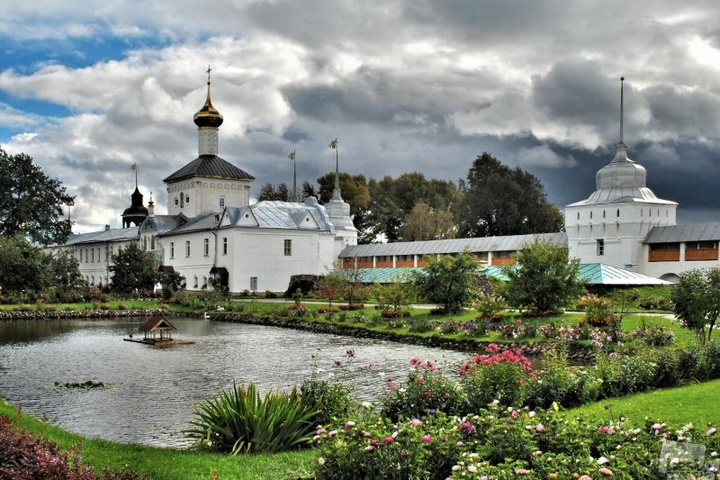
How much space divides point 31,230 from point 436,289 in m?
34.9

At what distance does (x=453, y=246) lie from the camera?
49.1 m

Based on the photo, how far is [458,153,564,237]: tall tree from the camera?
6169 centimetres

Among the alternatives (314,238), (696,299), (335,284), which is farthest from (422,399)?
(314,238)

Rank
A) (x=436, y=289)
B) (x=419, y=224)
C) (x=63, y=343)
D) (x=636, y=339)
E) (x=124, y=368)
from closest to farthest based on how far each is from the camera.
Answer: (x=124, y=368) < (x=636, y=339) < (x=63, y=343) < (x=436, y=289) < (x=419, y=224)

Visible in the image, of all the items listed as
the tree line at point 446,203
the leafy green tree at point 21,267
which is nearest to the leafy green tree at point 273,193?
the tree line at point 446,203

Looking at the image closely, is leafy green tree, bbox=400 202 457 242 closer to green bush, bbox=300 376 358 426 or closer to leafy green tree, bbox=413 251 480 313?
leafy green tree, bbox=413 251 480 313

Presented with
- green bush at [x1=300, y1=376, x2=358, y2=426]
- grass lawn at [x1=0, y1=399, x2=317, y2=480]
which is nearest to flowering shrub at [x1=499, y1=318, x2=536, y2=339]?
green bush at [x1=300, y1=376, x2=358, y2=426]

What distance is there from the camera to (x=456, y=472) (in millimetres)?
5516

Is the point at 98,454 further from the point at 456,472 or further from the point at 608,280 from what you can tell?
the point at 608,280

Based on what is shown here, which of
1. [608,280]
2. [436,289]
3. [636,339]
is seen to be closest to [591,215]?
[608,280]

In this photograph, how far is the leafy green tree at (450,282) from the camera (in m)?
27.0

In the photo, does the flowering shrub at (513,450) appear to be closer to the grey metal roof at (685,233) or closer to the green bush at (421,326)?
the green bush at (421,326)

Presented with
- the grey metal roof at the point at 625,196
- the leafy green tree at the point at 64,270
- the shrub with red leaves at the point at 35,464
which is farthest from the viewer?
the leafy green tree at the point at 64,270

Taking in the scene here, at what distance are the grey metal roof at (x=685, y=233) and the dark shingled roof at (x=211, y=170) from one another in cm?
3089
